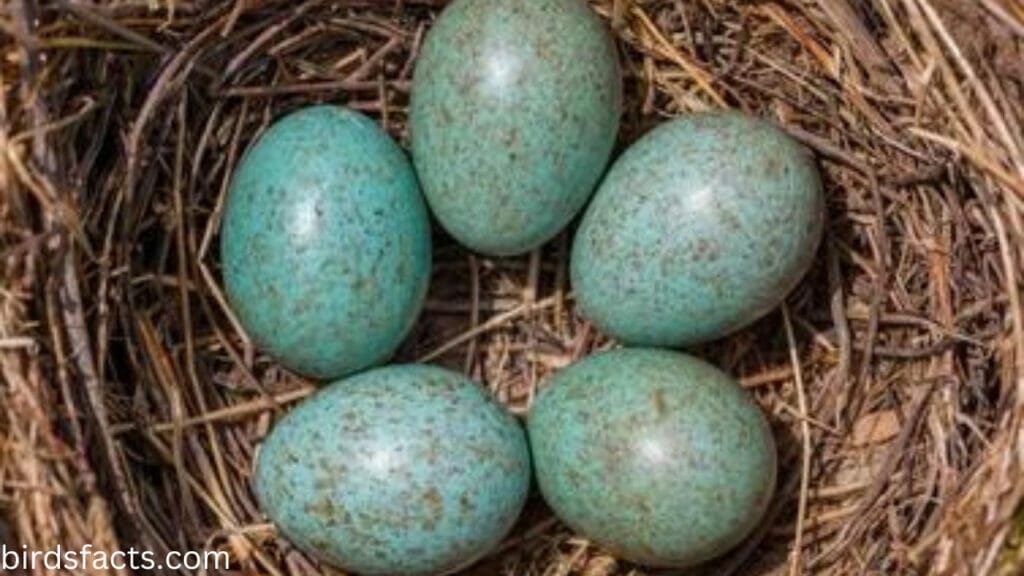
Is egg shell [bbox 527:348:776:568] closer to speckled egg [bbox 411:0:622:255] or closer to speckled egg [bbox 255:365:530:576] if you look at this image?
speckled egg [bbox 255:365:530:576]

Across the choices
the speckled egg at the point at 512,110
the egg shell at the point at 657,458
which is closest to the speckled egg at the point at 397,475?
the egg shell at the point at 657,458

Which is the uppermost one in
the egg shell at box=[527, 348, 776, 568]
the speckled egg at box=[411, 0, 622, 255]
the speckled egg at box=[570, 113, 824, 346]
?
the speckled egg at box=[411, 0, 622, 255]

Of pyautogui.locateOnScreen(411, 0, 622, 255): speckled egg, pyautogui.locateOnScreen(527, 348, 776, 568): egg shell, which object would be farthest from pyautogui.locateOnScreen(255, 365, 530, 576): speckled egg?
pyautogui.locateOnScreen(411, 0, 622, 255): speckled egg

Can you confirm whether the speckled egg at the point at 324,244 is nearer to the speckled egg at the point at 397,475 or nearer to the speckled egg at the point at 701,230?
the speckled egg at the point at 397,475

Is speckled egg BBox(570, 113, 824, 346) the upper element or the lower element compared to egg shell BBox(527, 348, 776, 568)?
upper

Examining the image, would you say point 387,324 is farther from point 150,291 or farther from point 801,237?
point 801,237

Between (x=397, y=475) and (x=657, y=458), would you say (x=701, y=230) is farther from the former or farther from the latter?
(x=397, y=475)
